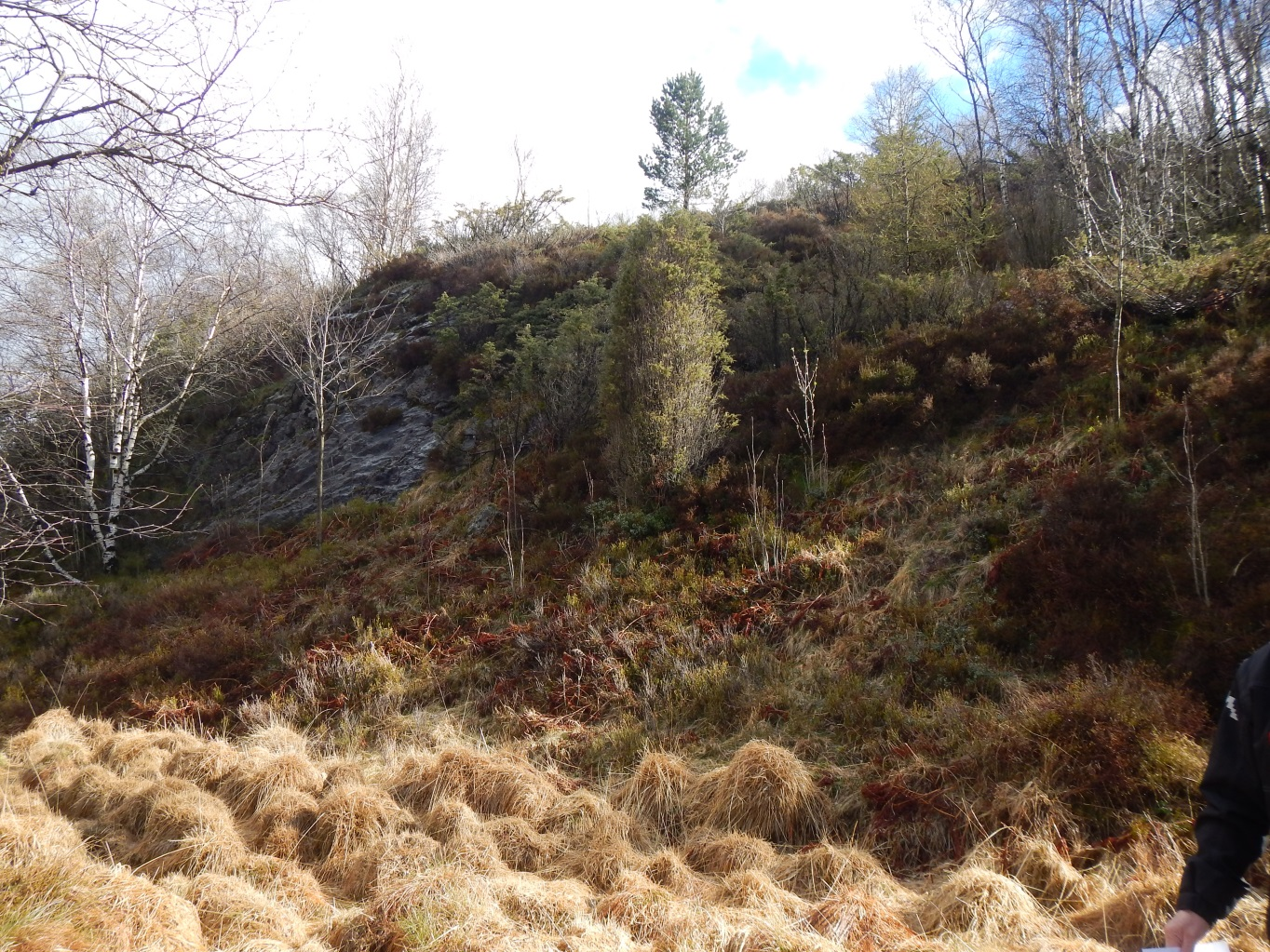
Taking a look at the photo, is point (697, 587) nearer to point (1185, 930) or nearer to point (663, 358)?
point (663, 358)

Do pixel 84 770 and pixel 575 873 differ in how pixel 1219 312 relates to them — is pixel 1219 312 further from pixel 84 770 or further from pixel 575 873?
pixel 84 770

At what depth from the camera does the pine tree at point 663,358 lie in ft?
33.3

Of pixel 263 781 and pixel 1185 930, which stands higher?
pixel 1185 930

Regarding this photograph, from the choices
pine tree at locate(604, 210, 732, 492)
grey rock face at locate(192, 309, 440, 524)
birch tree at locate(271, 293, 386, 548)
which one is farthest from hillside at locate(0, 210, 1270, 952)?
birch tree at locate(271, 293, 386, 548)

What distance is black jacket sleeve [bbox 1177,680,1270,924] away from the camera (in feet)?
5.08

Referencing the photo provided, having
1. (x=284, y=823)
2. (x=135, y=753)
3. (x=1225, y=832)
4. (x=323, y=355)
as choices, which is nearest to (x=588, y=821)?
(x=284, y=823)

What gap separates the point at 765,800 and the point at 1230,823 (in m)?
3.49

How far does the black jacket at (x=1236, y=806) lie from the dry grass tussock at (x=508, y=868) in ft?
5.64

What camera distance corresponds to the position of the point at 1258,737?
1560 millimetres

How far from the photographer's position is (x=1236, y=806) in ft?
5.21

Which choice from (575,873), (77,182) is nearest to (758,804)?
(575,873)

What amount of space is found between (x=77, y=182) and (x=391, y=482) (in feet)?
35.6

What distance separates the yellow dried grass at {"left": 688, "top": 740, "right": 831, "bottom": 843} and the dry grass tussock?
0.01m

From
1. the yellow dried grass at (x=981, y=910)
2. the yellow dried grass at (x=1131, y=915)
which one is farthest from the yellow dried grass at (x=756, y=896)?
the yellow dried grass at (x=1131, y=915)
